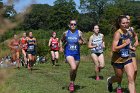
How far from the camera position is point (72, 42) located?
35.9ft

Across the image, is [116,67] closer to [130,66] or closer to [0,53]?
[130,66]

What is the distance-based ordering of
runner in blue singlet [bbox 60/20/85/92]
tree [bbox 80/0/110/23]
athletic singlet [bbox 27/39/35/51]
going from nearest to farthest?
runner in blue singlet [bbox 60/20/85/92], athletic singlet [bbox 27/39/35/51], tree [bbox 80/0/110/23]

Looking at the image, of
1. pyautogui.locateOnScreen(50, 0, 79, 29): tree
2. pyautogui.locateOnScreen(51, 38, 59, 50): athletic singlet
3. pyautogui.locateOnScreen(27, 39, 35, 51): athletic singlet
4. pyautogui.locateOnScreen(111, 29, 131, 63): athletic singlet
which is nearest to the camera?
pyautogui.locateOnScreen(111, 29, 131, 63): athletic singlet

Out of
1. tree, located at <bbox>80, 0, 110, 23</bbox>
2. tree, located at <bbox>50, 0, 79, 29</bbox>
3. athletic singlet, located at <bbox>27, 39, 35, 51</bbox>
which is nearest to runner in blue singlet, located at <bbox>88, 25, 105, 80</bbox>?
athletic singlet, located at <bbox>27, 39, 35, 51</bbox>

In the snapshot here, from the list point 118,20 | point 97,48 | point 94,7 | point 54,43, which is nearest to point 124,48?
point 118,20

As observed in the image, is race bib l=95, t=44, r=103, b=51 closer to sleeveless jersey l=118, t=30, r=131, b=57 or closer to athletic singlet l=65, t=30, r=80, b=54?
athletic singlet l=65, t=30, r=80, b=54

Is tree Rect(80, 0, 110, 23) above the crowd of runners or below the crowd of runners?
above

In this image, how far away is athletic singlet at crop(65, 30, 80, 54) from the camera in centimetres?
1092

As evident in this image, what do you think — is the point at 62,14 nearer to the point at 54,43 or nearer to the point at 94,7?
the point at 94,7

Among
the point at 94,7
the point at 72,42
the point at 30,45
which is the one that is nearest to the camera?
the point at 72,42

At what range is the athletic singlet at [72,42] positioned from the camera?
1092cm

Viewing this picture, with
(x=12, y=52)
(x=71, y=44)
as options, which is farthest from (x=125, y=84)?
(x=12, y=52)

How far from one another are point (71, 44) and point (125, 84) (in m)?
2.74

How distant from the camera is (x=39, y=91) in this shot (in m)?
11.2
